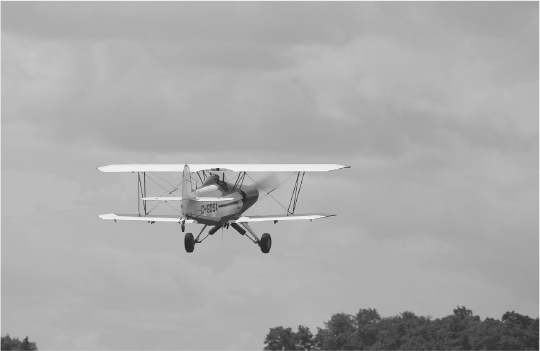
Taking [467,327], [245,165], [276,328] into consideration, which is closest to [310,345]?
[276,328]

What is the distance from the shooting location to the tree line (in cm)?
11700

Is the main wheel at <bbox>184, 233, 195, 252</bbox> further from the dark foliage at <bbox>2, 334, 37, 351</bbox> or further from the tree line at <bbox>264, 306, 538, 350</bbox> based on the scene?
the dark foliage at <bbox>2, 334, 37, 351</bbox>

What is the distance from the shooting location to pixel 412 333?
125125mm

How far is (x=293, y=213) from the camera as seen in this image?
49.2 m

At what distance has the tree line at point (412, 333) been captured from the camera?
384ft

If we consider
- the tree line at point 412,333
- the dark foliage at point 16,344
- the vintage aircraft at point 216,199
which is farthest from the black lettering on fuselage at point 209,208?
the dark foliage at point 16,344

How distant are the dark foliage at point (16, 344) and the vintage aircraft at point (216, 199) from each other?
86867 millimetres

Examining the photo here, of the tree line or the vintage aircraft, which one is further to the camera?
the tree line

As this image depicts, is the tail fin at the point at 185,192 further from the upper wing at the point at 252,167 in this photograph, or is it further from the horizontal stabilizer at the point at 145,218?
the upper wing at the point at 252,167

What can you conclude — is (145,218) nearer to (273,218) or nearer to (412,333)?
(273,218)

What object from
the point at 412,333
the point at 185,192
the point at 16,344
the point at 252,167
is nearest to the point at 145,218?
the point at 185,192

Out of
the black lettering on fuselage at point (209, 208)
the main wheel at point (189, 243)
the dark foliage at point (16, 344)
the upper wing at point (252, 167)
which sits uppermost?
the dark foliage at point (16, 344)

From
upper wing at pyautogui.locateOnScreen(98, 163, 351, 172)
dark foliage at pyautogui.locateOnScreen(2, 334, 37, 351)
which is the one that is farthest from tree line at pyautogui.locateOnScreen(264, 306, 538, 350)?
upper wing at pyautogui.locateOnScreen(98, 163, 351, 172)

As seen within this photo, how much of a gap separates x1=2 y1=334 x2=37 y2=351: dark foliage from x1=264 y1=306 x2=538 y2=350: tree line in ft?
80.4
